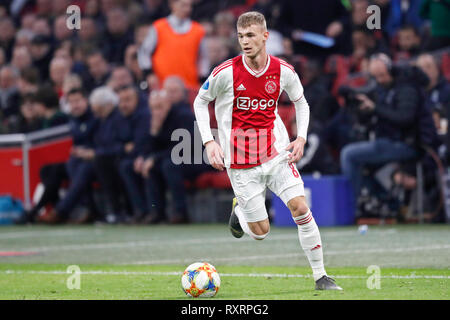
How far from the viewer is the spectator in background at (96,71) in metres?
18.8

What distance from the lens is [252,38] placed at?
784cm

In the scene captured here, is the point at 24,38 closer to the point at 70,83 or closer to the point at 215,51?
the point at 70,83

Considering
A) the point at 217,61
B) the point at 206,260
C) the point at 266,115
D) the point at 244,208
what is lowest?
the point at 206,260

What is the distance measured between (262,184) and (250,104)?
2.21ft

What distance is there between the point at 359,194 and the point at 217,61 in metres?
A: 3.49

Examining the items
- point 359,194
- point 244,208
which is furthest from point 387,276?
point 359,194

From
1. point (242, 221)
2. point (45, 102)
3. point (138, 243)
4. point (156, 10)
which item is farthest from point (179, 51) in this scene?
point (242, 221)

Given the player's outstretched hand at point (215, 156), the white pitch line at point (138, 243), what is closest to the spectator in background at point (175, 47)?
the white pitch line at point (138, 243)

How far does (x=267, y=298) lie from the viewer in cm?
707

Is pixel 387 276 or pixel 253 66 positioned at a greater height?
pixel 253 66

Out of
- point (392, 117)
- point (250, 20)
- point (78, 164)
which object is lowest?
point (78, 164)

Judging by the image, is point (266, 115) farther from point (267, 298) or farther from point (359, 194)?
point (359, 194)

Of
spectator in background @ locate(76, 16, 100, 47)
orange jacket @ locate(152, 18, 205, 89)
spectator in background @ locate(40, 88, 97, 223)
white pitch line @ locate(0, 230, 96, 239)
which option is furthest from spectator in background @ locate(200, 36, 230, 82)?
spectator in background @ locate(76, 16, 100, 47)

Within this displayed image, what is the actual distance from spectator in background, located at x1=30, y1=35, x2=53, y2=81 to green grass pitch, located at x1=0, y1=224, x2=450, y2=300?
6432 mm
